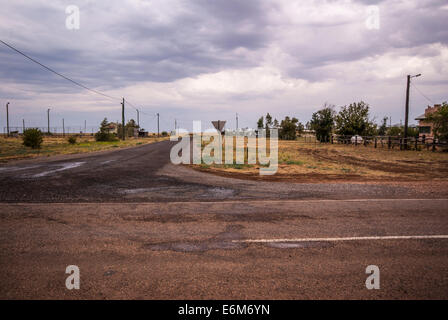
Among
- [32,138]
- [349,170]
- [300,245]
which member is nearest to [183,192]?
[300,245]

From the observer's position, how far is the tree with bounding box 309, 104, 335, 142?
1903 inches

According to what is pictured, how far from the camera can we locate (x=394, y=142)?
32312mm

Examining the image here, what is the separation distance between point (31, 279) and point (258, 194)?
6628 millimetres

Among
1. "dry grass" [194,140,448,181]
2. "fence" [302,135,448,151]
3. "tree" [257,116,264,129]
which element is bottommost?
"dry grass" [194,140,448,181]

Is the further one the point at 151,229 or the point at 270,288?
the point at 151,229

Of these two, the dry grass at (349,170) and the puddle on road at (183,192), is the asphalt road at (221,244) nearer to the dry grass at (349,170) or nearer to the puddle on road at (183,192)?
the puddle on road at (183,192)

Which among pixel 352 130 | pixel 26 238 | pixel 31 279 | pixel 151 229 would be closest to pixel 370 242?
pixel 151 229

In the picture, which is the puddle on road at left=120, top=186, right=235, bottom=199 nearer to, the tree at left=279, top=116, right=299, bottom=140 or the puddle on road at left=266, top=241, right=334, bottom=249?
the puddle on road at left=266, top=241, right=334, bottom=249

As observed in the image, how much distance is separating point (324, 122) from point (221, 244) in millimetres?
48497

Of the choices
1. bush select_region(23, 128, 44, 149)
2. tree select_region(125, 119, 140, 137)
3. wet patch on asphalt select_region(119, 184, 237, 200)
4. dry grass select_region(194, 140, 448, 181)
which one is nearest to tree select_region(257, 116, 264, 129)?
tree select_region(125, 119, 140, 137)

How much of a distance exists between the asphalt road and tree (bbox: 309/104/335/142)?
42012 mm
